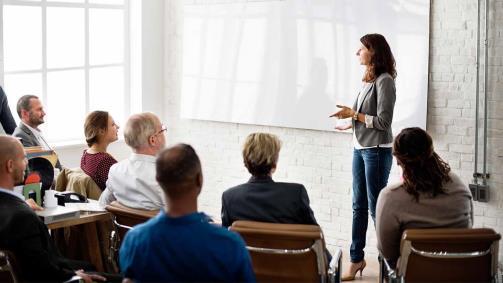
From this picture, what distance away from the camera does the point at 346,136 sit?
22.5 feet

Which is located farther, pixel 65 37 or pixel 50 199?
pixel 65 37

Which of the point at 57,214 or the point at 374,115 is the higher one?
the point at 374,115

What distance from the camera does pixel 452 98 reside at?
6203 millimetres

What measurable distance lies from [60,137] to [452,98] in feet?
12.0

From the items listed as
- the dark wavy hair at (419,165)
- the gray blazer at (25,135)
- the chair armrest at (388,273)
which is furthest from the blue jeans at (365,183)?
the gray blazer at (25,135)

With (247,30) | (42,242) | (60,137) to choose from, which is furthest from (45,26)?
(42,242)

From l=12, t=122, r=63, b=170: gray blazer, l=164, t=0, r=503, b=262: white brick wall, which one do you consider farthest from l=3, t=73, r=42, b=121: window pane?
l=164, t=0, r=503, b=262: white brick wall

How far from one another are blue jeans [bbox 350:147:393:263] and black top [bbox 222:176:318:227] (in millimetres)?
1834

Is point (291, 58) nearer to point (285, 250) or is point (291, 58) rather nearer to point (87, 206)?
point (87, 206)

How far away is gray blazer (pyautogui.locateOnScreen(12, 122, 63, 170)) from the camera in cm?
629

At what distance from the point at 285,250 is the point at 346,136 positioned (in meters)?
3.14

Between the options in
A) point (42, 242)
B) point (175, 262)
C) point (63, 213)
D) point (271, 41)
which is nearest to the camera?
point (175, 262)

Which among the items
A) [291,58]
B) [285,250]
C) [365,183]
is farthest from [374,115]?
[285,250]

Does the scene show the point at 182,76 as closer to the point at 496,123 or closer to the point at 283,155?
the point at 283,155
